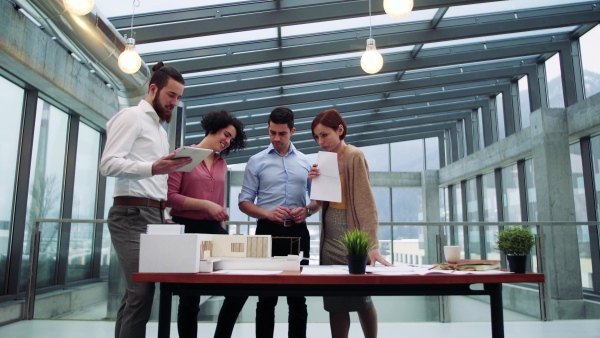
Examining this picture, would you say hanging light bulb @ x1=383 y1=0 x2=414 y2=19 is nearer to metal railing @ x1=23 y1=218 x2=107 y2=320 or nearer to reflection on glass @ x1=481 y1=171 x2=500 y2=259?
metal railing @ x1=23 y1=218 x2=107 y2=320

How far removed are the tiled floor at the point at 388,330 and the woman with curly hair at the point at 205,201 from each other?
1479mm

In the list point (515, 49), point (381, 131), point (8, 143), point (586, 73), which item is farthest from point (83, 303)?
point (381, 131)

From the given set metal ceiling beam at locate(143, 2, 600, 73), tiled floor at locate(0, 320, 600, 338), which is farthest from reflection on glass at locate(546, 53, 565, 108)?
tiled floor at locate(0, 320, 600, 338)

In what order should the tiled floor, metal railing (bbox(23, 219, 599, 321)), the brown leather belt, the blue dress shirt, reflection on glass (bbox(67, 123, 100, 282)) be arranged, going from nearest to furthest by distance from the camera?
the brown leather belt, the blue dress shirt, the tiled floor, metal railing (bbox(23, 219, 599, 321)), reflection on glass (bbox(67, 123, 100, 282))

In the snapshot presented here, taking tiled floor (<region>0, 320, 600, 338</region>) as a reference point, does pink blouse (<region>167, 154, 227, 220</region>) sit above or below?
above

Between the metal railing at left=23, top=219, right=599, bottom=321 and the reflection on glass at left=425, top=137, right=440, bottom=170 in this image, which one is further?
the reflection on glass at left=425, top=137, right=440, bottom=170

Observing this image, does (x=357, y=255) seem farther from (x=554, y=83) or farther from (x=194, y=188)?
(x=554, y=83)

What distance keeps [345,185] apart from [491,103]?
9.99m

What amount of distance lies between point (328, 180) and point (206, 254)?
73cm

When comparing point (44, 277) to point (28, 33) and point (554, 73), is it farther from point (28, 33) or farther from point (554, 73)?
point (554, 73)

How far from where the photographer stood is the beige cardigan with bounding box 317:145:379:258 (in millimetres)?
2219

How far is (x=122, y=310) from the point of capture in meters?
2.00

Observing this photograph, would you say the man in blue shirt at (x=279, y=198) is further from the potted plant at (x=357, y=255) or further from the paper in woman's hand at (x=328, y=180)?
the potted plant at (x=357, y=255)

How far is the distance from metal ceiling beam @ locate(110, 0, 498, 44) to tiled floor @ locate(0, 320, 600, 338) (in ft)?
10.9
